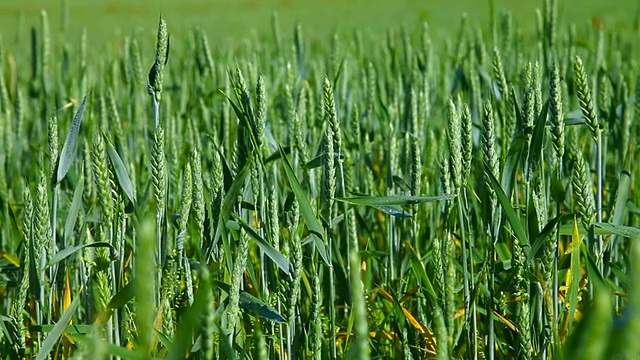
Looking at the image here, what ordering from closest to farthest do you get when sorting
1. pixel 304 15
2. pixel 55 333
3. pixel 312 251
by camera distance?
pixel 55 333, pixel 312 251, pixel 304 15

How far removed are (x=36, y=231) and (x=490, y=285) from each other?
0.48 m

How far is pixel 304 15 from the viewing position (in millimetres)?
6934

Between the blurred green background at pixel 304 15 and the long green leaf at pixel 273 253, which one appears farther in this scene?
the blurred green background at pixel 304 15

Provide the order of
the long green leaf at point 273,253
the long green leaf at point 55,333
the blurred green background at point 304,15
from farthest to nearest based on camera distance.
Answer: the blurred green background at point 304,15
the long green leaf at point 273,253
the long green leaf at point 55,333

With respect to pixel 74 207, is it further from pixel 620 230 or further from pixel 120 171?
pixel 620 230

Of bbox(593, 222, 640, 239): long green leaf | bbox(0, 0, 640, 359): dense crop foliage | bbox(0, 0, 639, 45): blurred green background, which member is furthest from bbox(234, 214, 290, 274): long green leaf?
bbox(0, 0, 639, 45): blurred green background

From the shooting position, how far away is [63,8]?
204cm

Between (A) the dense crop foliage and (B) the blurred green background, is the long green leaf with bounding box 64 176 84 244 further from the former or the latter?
(B) the blurred green background

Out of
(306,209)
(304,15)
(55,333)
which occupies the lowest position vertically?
(55,333)

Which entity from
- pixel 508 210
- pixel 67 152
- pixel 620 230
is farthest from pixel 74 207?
pixel 620 230

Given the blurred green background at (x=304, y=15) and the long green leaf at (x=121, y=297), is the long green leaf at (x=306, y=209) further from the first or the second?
the blurred green background at (x=304, y=15)

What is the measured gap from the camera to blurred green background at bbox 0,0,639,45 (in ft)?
18.0

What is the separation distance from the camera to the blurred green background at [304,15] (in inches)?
216

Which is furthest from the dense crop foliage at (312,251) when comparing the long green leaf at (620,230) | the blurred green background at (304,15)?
the blurred green background at (304,15)
